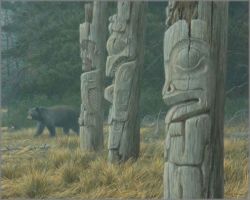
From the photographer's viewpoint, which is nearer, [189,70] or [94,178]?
[189,70]

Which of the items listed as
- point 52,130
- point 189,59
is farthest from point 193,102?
point 52,130

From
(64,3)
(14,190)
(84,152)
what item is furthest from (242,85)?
(14,190)

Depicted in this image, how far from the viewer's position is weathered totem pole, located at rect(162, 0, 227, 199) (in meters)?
4.43

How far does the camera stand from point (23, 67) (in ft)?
42.7

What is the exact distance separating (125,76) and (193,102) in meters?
2.79

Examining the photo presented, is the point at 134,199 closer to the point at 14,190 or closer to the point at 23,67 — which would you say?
the point at 14,190

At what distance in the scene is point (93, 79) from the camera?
9.10 m

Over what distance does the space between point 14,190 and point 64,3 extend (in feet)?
23.9

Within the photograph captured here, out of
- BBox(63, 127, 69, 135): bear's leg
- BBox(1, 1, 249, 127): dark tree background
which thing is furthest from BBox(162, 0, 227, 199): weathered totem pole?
BBox(63, 127, 69, 135): bear's leg

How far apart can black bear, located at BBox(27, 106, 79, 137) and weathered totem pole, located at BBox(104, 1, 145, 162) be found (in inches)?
214

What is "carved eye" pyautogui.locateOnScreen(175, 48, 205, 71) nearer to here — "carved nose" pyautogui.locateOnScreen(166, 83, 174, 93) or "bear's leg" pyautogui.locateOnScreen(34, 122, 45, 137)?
"carved nose" pyautogui.locateOnScreen(166, 83, 174, 93)

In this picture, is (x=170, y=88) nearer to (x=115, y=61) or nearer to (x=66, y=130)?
(x=115, y=61)

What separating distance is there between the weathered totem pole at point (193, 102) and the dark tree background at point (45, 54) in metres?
7.34

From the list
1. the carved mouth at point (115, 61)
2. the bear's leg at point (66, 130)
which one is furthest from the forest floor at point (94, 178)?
the bear's leg at point (66, 130)
